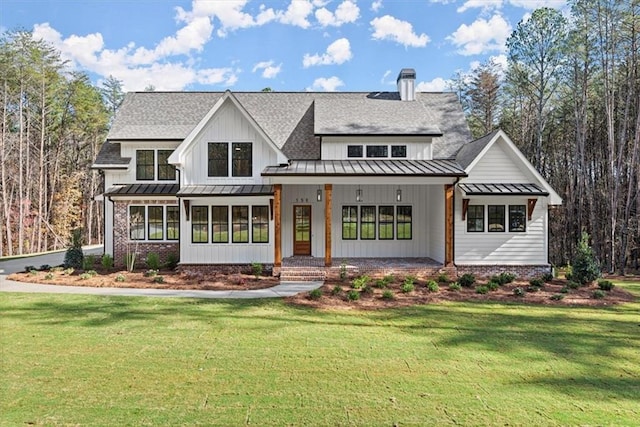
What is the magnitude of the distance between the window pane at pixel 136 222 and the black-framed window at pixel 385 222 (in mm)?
9567

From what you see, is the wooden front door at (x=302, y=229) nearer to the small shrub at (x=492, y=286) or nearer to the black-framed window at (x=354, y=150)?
the black-framed window at (x=354, y=150)

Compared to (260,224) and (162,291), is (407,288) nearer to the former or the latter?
(260,224)

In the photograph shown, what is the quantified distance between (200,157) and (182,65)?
8.57 metres

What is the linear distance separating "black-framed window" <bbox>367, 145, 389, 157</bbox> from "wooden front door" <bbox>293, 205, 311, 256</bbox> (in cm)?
333

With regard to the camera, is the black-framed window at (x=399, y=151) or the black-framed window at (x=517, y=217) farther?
the black-framed window at (x=399, y=151)

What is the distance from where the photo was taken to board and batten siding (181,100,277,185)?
47.7 ft

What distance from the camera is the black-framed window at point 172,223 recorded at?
1548 cm

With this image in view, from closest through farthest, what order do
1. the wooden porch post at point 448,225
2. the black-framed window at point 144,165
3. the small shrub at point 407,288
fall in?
the small shrub at point 407,288
the wooden porch post at point 448,225
the black-framed window at point 144,165

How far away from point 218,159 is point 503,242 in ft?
36.0

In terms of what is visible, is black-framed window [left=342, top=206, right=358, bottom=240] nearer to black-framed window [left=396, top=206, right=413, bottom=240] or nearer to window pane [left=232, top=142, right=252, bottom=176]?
black-framed window [left=396, top=206, right=413, bottom=240]

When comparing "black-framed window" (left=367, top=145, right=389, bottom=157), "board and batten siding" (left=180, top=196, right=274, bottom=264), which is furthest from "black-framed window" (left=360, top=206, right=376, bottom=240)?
"board and batten siding" (left=180, top=196, right=274, bottom=264)

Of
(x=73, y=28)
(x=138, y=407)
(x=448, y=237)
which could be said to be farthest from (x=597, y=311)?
(x=73, y=28)

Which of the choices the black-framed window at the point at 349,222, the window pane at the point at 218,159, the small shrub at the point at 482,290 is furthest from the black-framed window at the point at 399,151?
the window pane at the point at 218,159

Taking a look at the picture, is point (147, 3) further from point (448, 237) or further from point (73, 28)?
point (448, 237)
